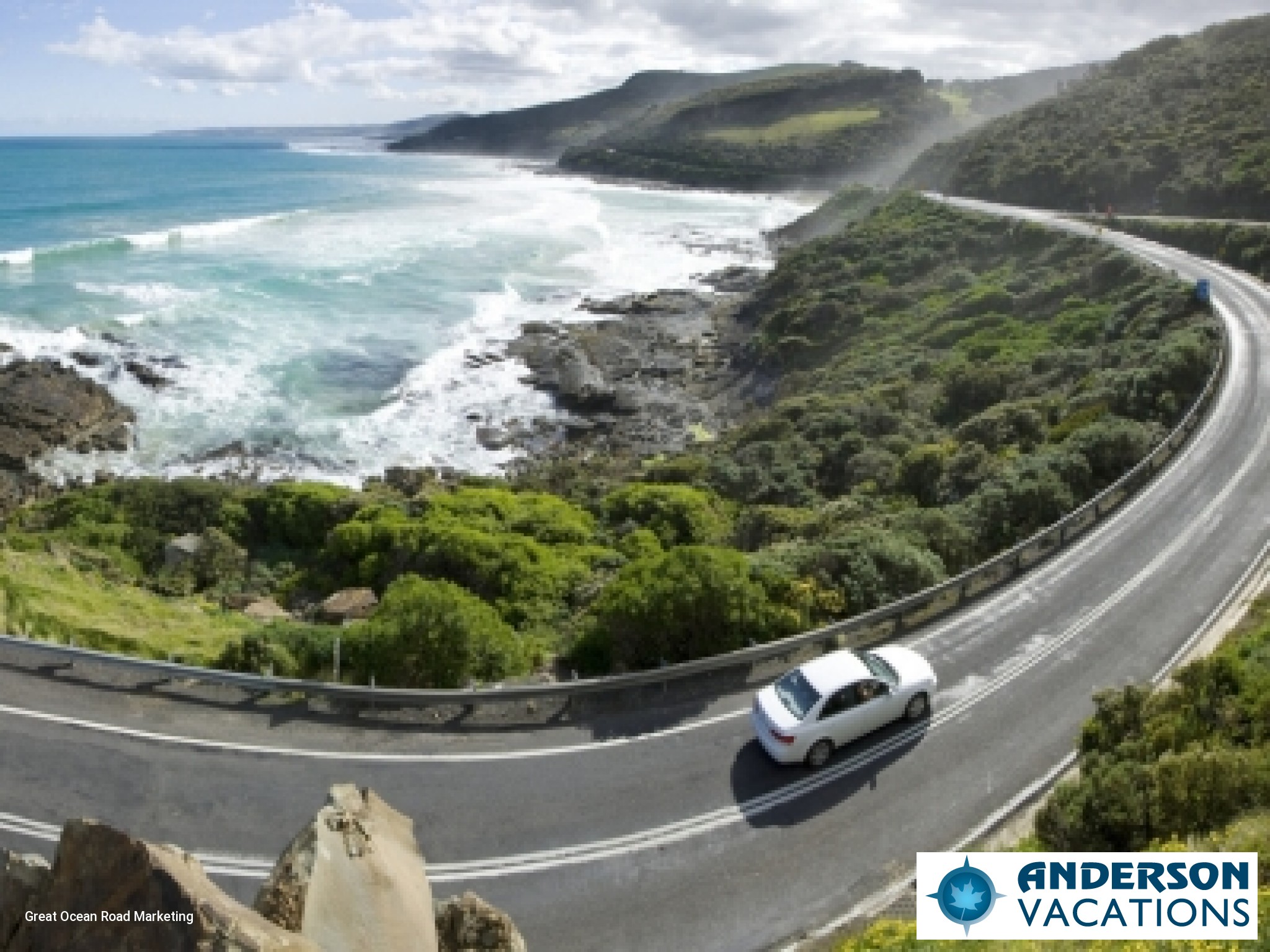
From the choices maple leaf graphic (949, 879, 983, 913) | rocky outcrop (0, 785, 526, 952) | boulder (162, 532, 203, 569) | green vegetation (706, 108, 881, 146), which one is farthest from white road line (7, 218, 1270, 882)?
green vegetation (706, 108, 881, 146)

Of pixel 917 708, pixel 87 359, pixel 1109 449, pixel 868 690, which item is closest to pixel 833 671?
pixel 868 690

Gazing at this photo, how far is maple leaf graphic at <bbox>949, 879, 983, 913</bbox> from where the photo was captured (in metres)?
8.72

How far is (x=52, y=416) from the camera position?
37.8 m

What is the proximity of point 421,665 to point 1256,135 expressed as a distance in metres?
68.4

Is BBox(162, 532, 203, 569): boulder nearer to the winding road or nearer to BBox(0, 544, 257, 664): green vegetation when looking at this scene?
BBox(0, 544, 257, 664): green vegetation

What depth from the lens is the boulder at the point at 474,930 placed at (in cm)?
781

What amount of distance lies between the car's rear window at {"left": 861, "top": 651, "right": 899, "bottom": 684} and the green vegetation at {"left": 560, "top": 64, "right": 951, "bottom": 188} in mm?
135659

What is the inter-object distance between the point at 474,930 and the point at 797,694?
687 centimetres

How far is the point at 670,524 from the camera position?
25062 mm

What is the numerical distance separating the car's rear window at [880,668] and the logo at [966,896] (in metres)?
4.96

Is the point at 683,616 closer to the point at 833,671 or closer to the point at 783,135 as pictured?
the point at 833,671

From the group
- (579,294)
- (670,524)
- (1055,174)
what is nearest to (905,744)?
(670,524)

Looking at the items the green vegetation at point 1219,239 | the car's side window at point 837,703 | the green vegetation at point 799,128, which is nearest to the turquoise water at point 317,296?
the car's side window at point 837,703

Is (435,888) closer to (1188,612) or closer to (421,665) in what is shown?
(421,665)
